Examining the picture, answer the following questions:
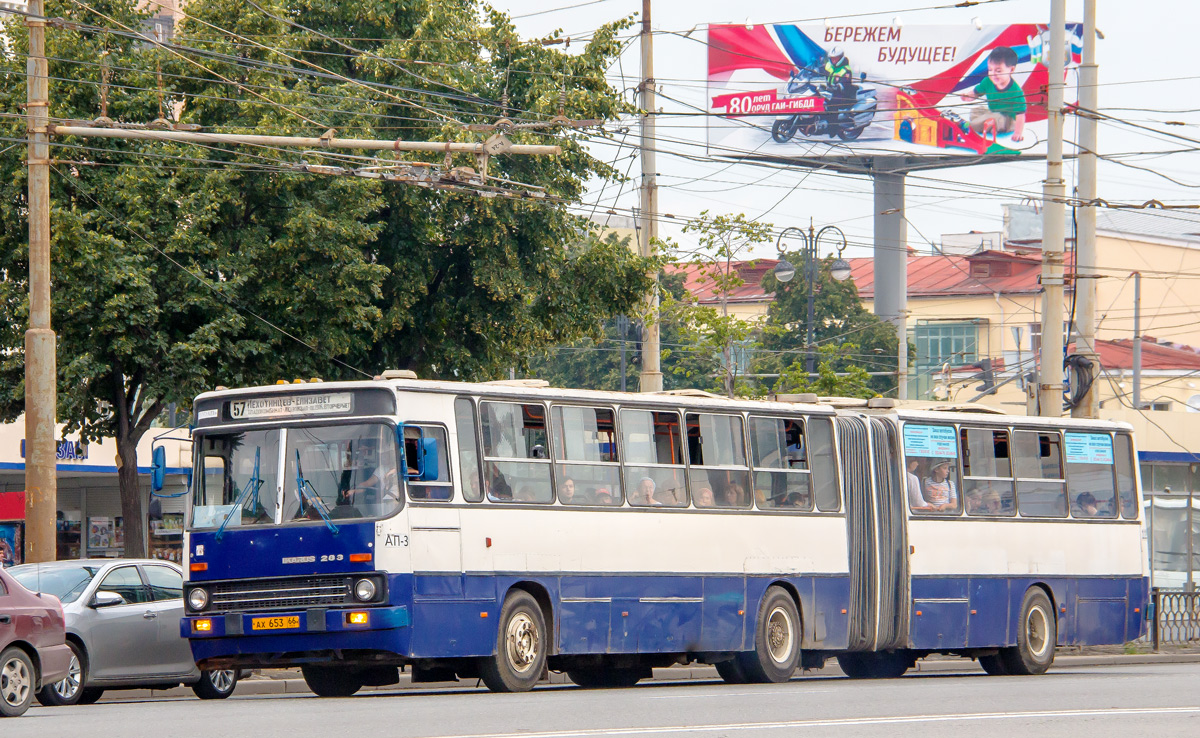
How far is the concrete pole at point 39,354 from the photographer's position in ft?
62.7

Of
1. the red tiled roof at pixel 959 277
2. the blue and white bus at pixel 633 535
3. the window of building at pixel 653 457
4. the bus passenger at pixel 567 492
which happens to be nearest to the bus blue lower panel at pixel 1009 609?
the blue and white bus at pixel 633 535

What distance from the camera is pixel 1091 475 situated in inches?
869

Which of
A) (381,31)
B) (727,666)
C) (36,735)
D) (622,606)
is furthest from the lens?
(381,31)

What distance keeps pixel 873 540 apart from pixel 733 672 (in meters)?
2.41

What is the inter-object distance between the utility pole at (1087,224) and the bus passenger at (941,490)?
656 cm

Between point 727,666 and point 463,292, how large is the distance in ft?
36.7

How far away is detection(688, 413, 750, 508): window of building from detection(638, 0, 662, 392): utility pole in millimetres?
5644

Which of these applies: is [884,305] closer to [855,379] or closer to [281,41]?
[855,379]

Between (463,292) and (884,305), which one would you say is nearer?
(463,292)

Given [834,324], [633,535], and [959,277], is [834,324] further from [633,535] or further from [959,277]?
[633,535]

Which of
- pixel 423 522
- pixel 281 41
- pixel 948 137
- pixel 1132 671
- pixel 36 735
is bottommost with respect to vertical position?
pixel 1132 671

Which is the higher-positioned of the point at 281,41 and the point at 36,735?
the point at 281,41

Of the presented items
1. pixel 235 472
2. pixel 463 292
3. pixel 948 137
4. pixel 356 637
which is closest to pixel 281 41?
pixel 463 292

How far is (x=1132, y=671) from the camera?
21.8m
